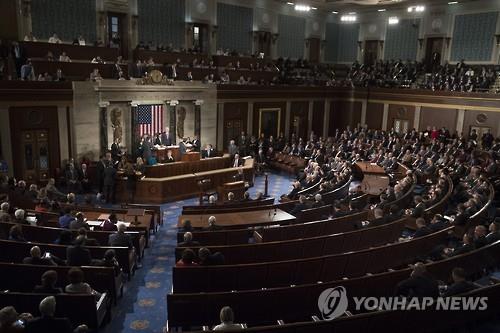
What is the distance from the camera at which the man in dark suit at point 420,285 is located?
534 centimetres

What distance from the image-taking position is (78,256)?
6691mm

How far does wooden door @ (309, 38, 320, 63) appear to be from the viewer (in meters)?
29.3

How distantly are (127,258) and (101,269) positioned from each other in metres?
1.19

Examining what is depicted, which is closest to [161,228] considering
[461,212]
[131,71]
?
[461,212]

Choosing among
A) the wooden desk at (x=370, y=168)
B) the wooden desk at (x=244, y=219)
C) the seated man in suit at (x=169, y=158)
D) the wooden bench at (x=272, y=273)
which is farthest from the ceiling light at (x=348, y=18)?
the wooden bench at (x=272, y=273)

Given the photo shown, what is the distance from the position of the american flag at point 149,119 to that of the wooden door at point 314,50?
49.1 ft

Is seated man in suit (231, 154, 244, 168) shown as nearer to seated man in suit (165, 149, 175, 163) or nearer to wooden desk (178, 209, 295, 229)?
seated man in suit (165, 149, 175, 163)

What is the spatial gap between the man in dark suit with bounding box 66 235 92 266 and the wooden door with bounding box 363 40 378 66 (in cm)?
2614

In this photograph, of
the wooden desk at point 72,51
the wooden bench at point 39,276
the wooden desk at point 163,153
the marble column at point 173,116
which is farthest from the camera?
the marble column at point 173,116

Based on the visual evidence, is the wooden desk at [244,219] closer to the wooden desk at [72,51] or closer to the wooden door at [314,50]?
the wooden desk at [72,51]

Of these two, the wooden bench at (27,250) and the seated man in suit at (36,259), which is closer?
the seated man in suit at (36,259)

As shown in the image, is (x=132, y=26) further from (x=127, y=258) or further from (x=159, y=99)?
(x=127, y=258)

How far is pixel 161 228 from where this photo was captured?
37.5 ft

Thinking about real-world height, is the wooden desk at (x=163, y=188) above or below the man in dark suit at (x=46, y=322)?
below
